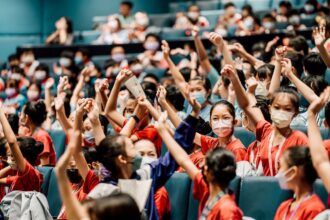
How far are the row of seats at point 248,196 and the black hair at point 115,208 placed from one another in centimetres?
129

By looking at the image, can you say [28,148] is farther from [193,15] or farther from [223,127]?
[193,15]

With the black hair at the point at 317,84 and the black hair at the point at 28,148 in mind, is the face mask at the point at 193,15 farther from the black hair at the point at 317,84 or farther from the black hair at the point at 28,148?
the black hair at the point at 28,148

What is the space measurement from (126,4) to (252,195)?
21.3ft

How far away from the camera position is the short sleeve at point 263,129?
4398mm

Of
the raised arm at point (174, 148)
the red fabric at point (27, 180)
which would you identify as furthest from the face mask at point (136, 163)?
the red fabric at point (27, 180)

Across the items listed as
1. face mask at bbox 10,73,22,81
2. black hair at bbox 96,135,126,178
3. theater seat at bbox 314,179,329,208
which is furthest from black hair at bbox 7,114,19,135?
face mask at bbox 10,73,22,81

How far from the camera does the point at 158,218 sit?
4.05m

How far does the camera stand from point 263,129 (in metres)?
4.43

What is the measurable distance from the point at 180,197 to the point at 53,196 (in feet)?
3.21

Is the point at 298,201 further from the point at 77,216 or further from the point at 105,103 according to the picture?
the point at 105,103

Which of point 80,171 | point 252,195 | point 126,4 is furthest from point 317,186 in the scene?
point 126,4

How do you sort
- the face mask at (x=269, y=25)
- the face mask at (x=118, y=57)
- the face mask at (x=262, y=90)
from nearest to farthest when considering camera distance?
the face mask at (x=262, y=90), the face mask at (x=118, y=57), the face mask at (x=269, y=25)

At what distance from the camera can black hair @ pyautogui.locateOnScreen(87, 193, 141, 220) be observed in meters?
2.92

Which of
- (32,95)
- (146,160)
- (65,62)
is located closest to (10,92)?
(32,95)
